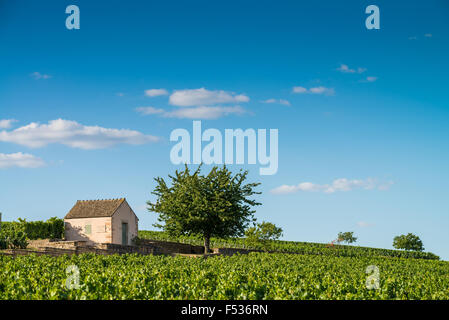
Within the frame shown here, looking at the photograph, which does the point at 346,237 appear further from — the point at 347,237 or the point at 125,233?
the point at 125,233

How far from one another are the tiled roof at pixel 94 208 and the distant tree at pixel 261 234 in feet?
48.7

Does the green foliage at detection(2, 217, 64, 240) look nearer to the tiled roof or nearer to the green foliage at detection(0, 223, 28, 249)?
the tiled roof

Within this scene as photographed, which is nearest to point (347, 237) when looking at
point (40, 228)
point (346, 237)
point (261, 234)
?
point (346, 237)

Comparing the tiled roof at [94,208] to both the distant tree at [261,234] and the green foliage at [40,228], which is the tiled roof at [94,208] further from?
the distant tree at [261,234]

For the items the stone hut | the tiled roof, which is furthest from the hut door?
the tiled roof

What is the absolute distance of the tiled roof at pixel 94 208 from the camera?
132ft

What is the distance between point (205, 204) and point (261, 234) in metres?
10.2

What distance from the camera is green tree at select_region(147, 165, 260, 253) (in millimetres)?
42188

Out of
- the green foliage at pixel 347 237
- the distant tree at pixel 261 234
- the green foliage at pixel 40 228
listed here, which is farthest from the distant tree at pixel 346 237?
the green foliage at pixel 40 228

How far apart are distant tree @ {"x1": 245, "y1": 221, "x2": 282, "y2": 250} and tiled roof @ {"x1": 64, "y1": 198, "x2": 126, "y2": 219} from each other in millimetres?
14834

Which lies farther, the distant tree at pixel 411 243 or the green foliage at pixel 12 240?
the distant tree at pixel 411 243
